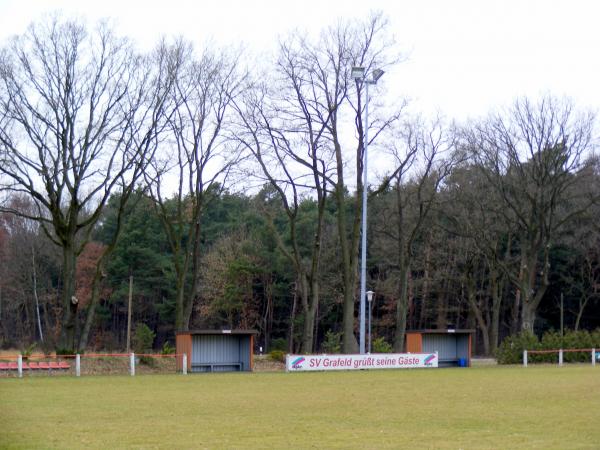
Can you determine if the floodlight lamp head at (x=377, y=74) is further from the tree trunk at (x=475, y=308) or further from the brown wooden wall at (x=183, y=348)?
the tree trunk at (x=475, y=308)

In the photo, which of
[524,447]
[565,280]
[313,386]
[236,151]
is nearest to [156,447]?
[524,447]

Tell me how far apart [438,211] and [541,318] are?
21.1m

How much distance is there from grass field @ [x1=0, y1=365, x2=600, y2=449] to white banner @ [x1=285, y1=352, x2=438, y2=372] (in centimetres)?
972

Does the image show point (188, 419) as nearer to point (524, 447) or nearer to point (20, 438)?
point (20, 438)

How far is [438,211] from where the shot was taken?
6062cm

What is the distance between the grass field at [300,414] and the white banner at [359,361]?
9716mm

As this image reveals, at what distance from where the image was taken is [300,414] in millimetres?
18672

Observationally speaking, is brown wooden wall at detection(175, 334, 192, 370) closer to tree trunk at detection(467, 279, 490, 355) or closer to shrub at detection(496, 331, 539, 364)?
shrub at detection(496, 331, 539, 364)

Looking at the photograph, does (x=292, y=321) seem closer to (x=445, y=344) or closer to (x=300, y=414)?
(x=445, y=344)

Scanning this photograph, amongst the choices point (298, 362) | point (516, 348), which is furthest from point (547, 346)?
point (298, 362)

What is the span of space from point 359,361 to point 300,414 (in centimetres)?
2341

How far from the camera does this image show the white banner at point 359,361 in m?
40.3

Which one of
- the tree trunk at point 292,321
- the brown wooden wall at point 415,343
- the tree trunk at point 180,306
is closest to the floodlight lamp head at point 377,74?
the brown wooden wall at point 415,343

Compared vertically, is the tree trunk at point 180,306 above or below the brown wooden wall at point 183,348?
above
